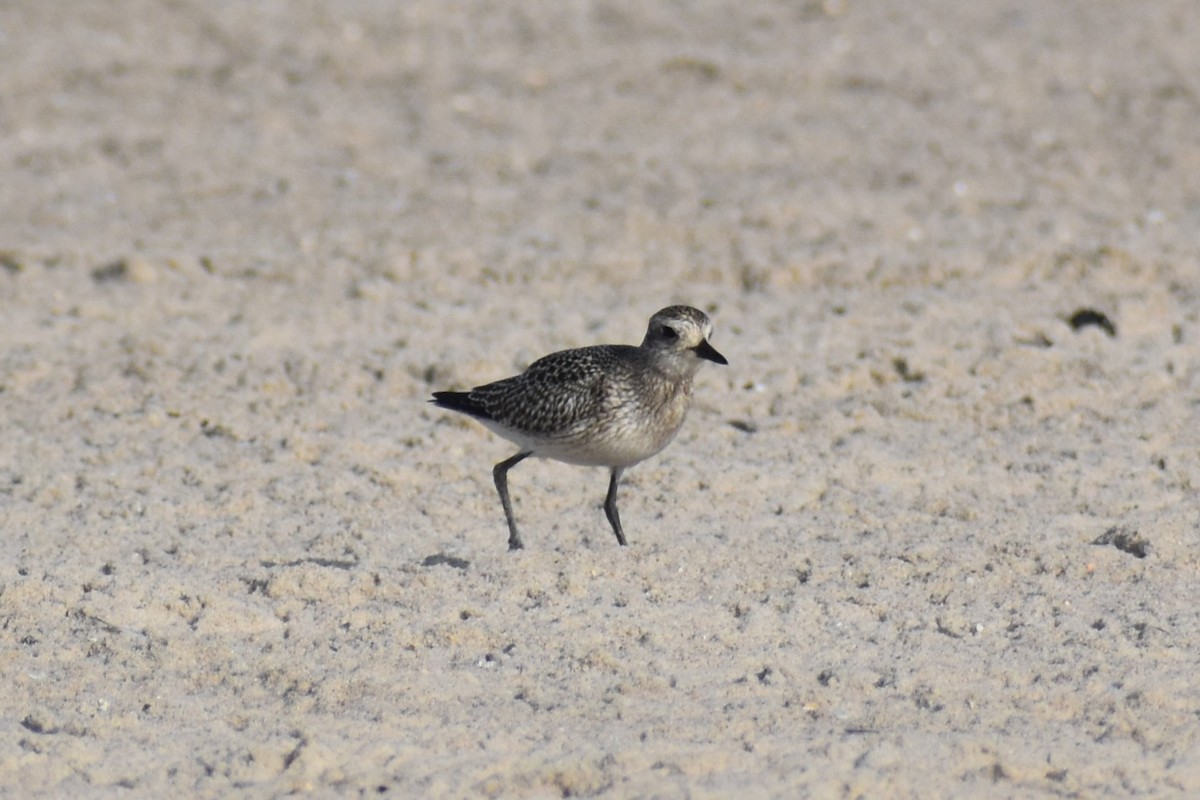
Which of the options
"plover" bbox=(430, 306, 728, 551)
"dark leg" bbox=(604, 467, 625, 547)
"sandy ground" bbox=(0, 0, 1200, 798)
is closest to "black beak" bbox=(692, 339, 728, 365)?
"plover" bbox=(430, 306, 728, 551)

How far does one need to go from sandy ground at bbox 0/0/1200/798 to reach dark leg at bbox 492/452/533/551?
65 millimetres

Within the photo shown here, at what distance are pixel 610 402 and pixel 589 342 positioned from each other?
8.09ft

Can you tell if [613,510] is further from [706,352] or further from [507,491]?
[706,352]

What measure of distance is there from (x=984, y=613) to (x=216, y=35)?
34.3 feet

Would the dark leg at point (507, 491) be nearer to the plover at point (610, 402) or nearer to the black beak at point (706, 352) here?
the plover at point (610, 402)

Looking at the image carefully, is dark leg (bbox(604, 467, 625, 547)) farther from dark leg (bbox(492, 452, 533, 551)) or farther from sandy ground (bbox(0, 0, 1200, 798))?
dark leg (bbox(492, 452, 533, 551))

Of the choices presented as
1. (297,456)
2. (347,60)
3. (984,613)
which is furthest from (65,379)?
(347,60)

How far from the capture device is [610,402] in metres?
6.69

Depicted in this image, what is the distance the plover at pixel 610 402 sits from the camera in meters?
6.71

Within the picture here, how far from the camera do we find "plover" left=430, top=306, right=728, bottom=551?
264 inches

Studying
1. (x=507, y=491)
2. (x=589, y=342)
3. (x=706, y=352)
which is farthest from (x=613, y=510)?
(x=589, y=342)

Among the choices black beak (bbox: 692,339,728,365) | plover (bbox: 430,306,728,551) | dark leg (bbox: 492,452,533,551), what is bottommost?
dark leg (bbox: 492,452,533,551)

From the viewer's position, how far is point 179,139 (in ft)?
40.6

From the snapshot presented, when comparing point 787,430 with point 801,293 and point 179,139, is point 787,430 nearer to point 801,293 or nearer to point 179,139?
point 801,293
